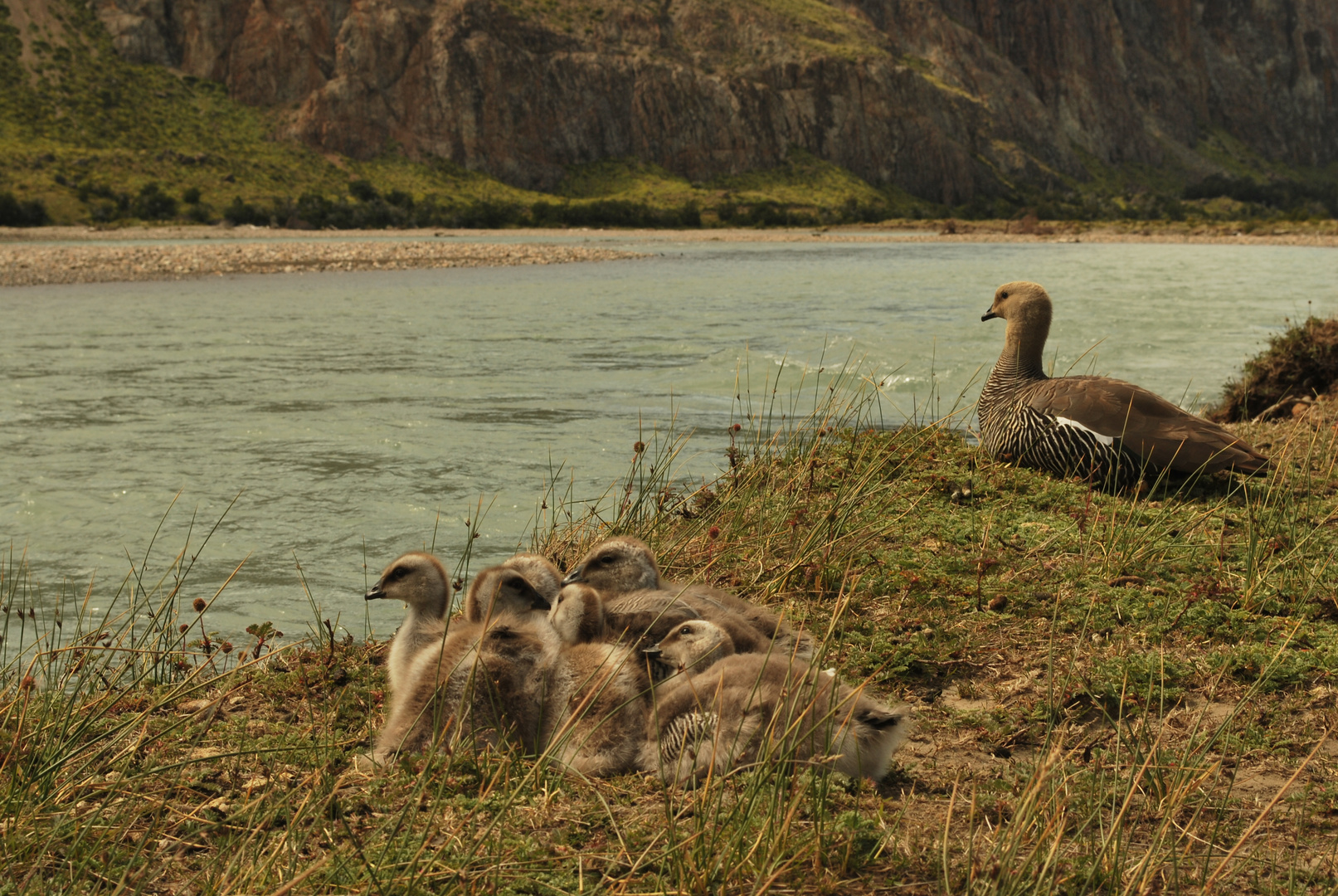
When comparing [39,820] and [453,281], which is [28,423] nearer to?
[39,820]

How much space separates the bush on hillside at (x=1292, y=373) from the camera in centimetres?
1284

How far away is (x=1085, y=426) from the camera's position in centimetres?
826

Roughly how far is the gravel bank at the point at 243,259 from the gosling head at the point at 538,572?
128 ft

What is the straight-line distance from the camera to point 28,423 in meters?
15.8

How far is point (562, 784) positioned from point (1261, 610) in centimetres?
395

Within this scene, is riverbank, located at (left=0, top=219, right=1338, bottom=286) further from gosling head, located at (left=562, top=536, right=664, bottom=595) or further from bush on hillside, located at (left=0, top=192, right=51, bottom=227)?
gosling head, located at (left=562, top=536, right=664, bottom=595)

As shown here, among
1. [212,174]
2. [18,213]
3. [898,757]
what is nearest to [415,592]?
[898,757]

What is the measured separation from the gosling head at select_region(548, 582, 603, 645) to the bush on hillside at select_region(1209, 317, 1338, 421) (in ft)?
33.2

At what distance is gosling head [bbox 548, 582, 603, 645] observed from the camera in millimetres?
5098

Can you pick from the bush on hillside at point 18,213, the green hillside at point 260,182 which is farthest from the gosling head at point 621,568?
the green hillside at point 260,182

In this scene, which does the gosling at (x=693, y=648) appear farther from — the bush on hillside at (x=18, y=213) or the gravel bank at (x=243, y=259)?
the bush on hillside at (x=18, y=213)

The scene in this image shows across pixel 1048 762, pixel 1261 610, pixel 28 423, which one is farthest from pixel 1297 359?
pixel 28 423

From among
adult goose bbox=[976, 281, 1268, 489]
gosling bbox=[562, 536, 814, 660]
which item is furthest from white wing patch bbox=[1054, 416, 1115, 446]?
gosling bbox=[562, 536, 814, 660]

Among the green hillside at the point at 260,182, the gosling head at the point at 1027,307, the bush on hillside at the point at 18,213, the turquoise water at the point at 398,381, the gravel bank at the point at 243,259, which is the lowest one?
the turquoise water at the point at 398,381
